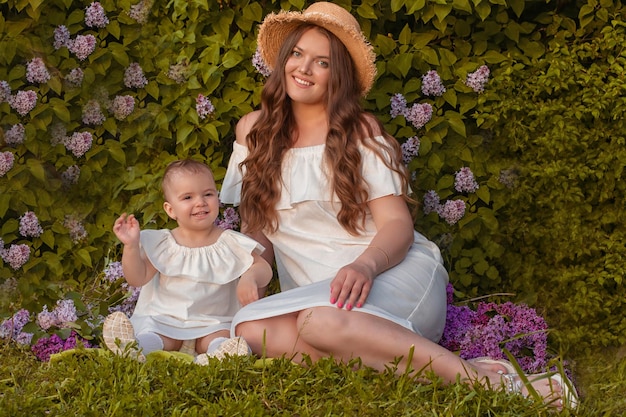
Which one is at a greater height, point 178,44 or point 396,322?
point 178,44

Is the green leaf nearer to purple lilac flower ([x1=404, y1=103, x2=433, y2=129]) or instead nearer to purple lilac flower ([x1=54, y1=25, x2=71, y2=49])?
purple lilac flower ([x1=54, y1=25, x2=71, y2=49])

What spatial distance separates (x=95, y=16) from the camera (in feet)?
15.3

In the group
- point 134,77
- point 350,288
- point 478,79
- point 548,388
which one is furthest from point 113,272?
point 548,388

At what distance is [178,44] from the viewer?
15.3 feet

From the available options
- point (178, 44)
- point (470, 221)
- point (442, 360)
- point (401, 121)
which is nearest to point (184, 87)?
point (178, 44)

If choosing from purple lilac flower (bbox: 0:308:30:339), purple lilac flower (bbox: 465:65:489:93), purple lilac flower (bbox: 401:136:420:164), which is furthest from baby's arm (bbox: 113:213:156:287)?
Answer: purple lilac flower (bbox: 465:65:489:93)

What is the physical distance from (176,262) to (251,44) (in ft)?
4.10

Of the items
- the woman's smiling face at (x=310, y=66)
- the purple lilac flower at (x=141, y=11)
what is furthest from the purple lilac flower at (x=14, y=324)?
the purple lilac flower at (x=141, y=11)

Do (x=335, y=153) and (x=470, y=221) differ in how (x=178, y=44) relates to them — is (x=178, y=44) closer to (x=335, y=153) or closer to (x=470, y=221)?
(x=335, y=153)

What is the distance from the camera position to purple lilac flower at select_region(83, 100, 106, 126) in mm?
4777

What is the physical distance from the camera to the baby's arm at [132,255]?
140 inches

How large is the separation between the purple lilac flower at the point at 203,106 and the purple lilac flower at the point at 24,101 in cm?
79

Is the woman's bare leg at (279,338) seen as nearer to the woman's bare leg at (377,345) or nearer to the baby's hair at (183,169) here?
the woman's bare leg at (377,345)

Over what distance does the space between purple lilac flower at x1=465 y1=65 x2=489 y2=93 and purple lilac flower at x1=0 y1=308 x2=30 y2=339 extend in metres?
2.18
